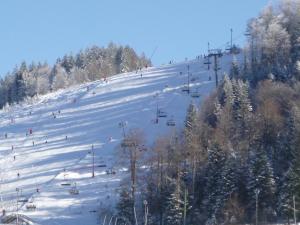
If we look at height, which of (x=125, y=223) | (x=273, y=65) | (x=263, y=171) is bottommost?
(x=125, y=223)

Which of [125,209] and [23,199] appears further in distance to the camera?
[23,199]

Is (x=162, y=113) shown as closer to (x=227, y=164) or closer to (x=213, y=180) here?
(x=213, y=180)

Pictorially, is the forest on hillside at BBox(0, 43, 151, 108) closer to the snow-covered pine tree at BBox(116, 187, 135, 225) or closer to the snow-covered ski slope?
the snow-covered ski slope

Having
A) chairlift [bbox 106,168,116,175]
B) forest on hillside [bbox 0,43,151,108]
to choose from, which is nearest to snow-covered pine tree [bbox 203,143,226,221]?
chairlift [bbox 106,168,116,175]

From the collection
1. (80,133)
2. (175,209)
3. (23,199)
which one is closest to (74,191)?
(23,199)

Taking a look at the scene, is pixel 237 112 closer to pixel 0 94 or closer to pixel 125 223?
pixel 125 223

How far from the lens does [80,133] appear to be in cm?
9075

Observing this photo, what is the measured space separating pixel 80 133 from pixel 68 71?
211ft

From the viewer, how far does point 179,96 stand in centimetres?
9831

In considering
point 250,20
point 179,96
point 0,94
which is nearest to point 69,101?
point 179,96

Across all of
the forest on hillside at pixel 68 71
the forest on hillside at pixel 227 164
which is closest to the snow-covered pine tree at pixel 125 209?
the forest on hillside at pixel 227 164

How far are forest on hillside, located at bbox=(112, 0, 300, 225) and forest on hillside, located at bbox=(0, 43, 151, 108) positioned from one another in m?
57.5

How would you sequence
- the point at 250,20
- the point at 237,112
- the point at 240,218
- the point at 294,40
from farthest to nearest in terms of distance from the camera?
the point at 250,20, the point at 294,40, the point at 237,112, the point at 240,218

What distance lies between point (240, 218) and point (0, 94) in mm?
95281
